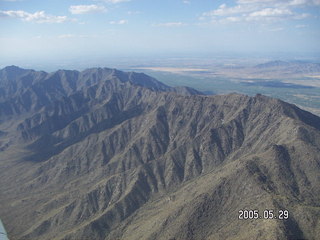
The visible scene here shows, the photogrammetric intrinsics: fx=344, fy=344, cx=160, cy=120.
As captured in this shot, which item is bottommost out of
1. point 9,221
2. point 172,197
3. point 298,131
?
point 9,221

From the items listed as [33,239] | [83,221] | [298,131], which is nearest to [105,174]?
[83,221]

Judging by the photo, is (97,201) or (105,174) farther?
(105,174)

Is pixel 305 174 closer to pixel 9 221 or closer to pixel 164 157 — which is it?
pixel 164 157

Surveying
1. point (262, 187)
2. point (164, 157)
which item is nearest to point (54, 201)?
point (164, 157)

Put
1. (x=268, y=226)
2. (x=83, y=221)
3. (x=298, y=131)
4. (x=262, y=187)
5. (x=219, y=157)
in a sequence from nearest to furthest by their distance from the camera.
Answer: (x=268, y=226) → (x=262, y=187) → (x=83, y=221) → (x=298, y=131) → (x=219, y=157)

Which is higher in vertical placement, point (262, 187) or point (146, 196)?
point (262, 187)

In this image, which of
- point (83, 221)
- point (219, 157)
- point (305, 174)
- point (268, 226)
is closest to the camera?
point (268, 226)

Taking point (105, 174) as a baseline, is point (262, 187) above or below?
above

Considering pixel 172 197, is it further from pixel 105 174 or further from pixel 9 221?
pixel 9 221

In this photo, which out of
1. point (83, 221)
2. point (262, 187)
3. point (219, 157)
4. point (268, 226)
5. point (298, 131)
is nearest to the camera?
point (268, 226)
